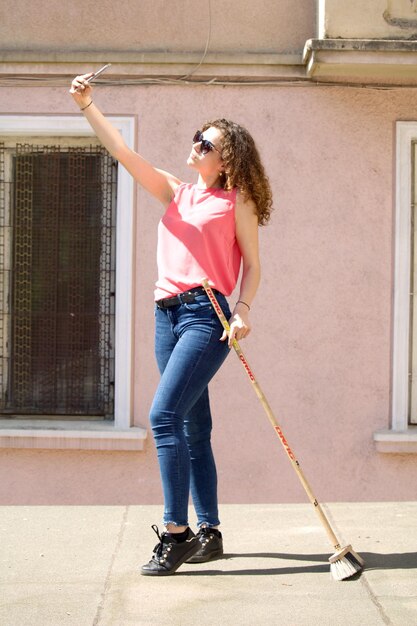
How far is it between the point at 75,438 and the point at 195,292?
8.24 ft

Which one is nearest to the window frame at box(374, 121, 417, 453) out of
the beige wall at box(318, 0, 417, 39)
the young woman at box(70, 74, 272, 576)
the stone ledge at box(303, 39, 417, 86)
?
the stone ledge at box(303, 39, 417, 86)

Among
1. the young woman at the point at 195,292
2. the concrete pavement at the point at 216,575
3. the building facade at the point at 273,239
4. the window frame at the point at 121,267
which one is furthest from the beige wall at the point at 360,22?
the concrete pavement at the point at 216,575

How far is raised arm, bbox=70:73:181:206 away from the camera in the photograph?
15.0ft

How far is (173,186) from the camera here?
485 centimetres

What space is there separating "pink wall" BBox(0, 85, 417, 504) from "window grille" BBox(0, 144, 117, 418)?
341 mm

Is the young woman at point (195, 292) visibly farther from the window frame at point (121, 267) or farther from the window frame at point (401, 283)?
the window frame at point (401, 283)

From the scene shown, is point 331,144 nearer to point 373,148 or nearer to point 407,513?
point 373,148

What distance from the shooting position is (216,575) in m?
4.61

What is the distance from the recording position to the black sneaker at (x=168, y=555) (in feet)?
14.8

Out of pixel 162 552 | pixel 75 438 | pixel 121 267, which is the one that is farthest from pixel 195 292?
pixel 75 438

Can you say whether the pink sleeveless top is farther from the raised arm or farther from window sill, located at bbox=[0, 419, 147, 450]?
window sill, located at bbox=[0, 419, 147, 450]

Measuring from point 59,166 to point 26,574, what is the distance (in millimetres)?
3200

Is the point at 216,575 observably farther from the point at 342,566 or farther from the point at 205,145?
the point at 205,145

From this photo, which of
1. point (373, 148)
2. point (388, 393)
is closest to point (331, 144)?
point (373, 148)
